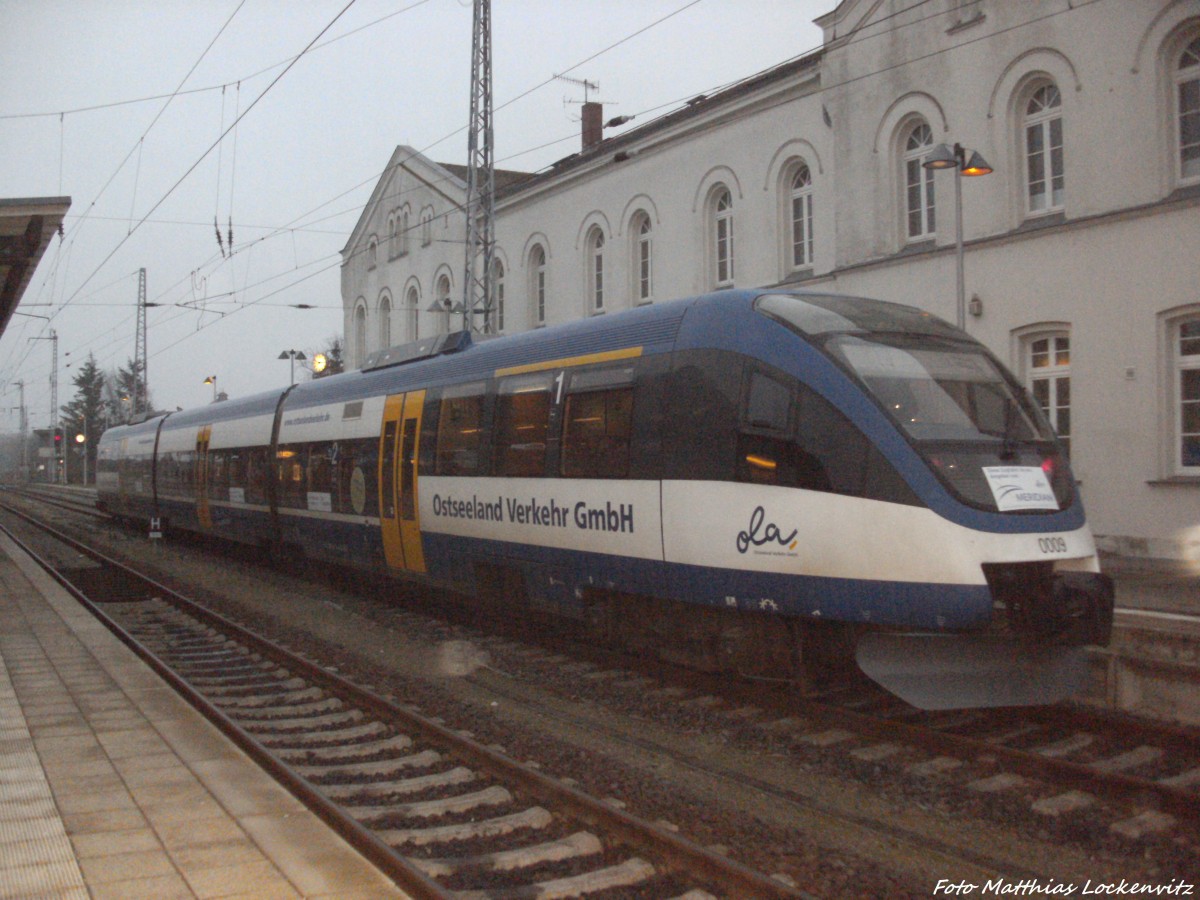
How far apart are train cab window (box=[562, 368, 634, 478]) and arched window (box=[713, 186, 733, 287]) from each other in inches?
537

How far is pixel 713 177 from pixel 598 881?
19.8 meters

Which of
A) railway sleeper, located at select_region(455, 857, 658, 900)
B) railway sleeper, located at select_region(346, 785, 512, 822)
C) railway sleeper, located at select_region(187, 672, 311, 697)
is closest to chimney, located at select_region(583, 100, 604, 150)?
railway sleeper, located at select_region(187, 672, 311, 697)

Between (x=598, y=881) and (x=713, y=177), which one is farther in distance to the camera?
(x=713, y=177)

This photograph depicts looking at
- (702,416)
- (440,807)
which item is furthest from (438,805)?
(702,416)

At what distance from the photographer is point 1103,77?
1533 centimetres

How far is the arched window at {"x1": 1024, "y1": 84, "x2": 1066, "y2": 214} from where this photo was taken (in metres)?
16.3

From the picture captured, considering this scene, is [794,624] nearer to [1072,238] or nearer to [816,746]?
[816,746]

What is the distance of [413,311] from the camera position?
37.2 metres

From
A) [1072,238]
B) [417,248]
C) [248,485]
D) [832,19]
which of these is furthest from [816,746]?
[417,248]

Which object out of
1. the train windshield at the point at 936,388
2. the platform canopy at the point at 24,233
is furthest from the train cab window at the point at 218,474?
the train windshield at the point at 936,388

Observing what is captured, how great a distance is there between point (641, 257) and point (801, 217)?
5.44 metres

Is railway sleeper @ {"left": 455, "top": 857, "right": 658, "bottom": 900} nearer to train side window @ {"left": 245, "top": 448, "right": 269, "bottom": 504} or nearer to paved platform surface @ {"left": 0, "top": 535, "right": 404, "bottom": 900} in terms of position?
paved platform surface @ {"left": 0, "top": 535, "right": 404, "bottom": 900}

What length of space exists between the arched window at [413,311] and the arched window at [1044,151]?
76.5ft

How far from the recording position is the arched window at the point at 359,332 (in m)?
41.7
